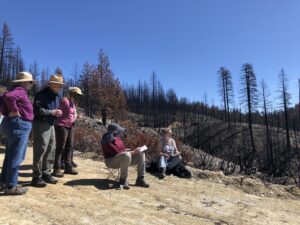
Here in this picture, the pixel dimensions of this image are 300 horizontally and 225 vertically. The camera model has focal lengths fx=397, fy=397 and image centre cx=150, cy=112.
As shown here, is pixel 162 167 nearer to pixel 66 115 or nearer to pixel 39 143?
pixel 66 115

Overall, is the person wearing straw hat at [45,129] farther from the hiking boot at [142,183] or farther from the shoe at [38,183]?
the hiking boot at [142,183]

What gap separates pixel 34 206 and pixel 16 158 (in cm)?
78

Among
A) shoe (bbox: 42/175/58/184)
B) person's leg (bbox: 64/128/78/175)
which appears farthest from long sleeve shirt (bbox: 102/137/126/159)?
shoe (bbox: 42/175/58/184)

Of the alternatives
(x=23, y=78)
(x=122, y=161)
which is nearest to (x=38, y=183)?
(x=122, y=161)

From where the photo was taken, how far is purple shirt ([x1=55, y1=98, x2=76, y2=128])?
7750mm

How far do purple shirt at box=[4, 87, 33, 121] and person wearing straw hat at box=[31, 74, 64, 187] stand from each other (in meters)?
0.55

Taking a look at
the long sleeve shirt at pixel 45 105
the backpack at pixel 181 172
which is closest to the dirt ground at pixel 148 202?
the backpack at pixel 181 172

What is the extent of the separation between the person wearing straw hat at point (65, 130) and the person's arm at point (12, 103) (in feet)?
5.60

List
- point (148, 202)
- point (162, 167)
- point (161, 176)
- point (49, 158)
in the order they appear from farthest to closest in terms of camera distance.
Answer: point (162, 167) < point (161, 176) < point (148, 202) < point (49, 158)

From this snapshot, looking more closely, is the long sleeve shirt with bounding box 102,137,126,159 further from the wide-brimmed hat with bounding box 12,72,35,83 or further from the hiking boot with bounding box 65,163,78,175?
the wide-brimmed hat with bounding box 12,72,35,83

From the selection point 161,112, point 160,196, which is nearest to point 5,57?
point 161,112

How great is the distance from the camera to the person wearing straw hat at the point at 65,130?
774cm

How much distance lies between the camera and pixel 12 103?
19.6 ft

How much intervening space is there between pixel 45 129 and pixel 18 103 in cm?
88
